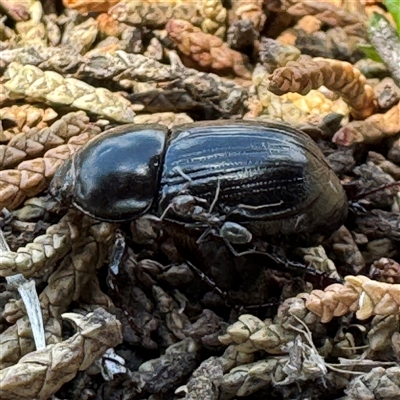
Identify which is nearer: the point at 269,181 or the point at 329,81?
the point at 269,181

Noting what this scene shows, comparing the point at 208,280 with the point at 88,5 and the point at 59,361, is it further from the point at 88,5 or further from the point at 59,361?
the point at 88,5

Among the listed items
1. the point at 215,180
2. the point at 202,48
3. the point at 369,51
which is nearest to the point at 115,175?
the point at 215,180

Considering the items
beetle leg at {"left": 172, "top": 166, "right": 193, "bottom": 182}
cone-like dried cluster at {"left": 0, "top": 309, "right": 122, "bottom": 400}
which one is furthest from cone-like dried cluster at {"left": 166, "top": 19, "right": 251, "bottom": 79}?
cone-like dried cluster at {"left": 0, "top": 309, "right": 122, "bottom": 400}

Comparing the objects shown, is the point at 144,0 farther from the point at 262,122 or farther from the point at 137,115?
the point at 262,122

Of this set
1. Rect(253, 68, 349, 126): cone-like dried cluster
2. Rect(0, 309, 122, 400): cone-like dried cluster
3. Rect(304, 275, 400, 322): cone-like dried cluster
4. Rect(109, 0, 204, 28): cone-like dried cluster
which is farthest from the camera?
Rect(109, 0, 204, 28): cone-like dried cluster

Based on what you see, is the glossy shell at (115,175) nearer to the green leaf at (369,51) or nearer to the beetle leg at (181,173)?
the beetle leg at (181,173)

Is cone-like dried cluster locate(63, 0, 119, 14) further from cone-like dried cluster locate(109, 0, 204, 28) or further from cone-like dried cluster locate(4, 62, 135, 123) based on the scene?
cone-like dried cluster locate(4, 62, 135, 123)

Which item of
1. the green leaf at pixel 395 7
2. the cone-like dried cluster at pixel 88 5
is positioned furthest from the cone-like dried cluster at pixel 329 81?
the cone-like dried cluster at pixel 88 5
